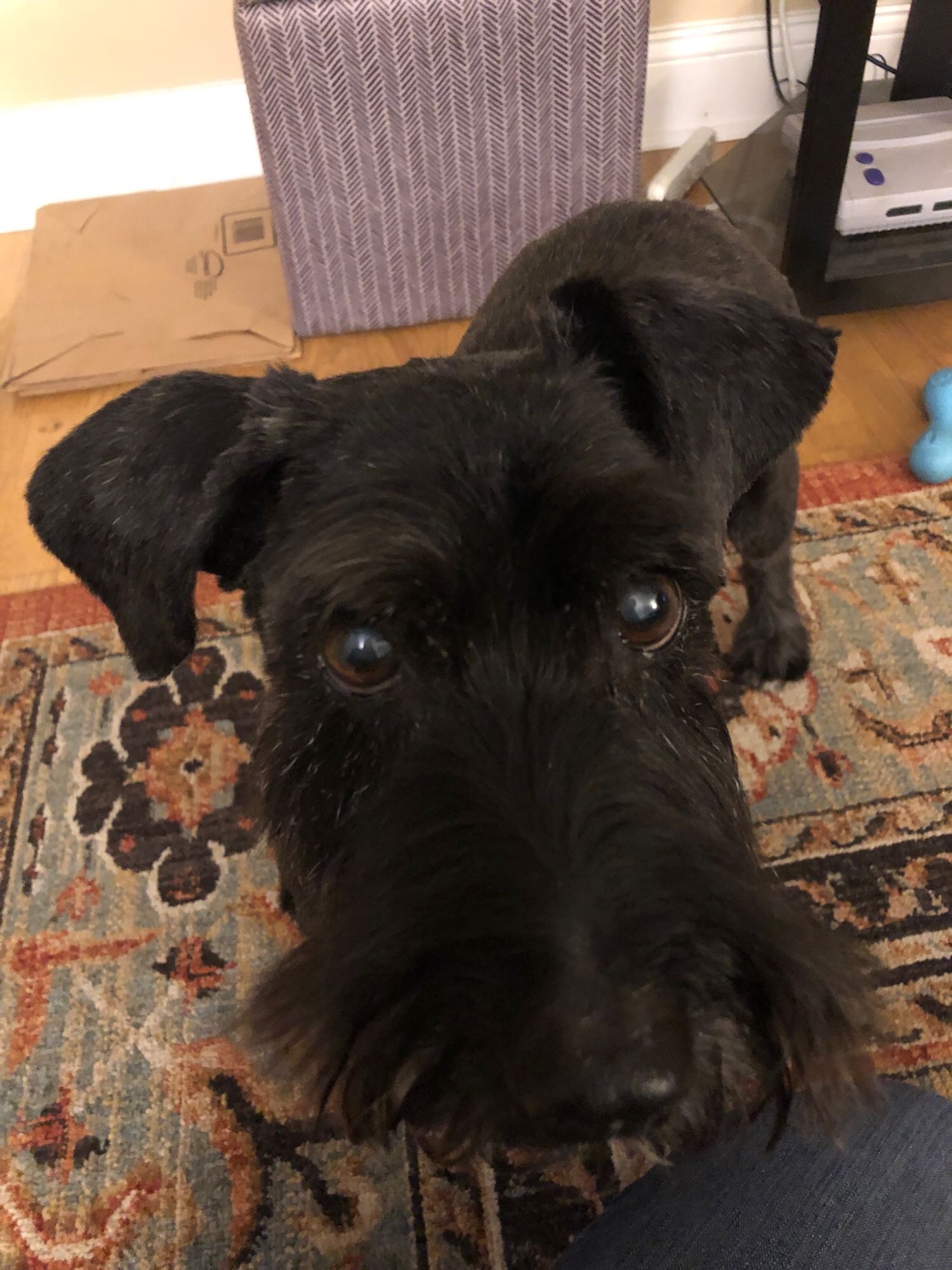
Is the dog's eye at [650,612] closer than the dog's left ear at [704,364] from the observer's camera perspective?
Yes

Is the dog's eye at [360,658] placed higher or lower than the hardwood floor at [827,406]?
higher

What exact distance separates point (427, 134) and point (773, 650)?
6.32ft

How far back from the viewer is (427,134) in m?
2.76

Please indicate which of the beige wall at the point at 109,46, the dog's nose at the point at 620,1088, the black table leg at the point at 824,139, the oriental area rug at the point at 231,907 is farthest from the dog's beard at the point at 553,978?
the beige wall at the point at 109,46

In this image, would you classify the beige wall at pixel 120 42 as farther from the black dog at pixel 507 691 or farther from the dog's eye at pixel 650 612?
the dog's eye at pixel 650 612

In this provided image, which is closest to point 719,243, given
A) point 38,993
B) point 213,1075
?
point 213,1075

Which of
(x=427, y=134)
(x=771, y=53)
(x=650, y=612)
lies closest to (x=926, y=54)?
(x=771, y=53)

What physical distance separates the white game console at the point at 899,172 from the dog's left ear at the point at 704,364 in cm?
194

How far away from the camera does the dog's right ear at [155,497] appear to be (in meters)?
1.15

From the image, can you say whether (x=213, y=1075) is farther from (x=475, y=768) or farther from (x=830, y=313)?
(x=830, y=313)

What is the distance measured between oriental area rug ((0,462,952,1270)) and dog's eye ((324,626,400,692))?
0.69 m

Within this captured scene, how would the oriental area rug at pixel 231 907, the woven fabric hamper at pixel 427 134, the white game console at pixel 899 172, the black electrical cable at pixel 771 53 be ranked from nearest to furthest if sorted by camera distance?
the oriental area rug at pixel 231 907 → the woven fabric hamper at pixel 427 134 → the white game console at pixel 899 172 → the black electrical cable at pixel 771 53

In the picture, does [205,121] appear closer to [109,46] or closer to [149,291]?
[109,46]

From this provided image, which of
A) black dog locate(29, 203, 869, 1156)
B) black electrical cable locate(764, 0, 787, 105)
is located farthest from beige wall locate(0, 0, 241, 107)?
black dog locate(29, 203, 869, 1156)
